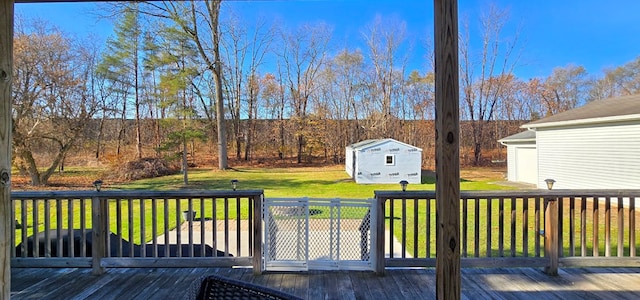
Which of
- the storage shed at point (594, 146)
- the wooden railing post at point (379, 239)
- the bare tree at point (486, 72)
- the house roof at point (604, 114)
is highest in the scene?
the bare tree at point (486, 72)

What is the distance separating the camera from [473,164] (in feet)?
29.3

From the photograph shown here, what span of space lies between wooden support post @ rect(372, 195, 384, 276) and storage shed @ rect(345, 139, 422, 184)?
7579mm

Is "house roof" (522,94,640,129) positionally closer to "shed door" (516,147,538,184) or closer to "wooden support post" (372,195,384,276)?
"shed door" (516,147,538,184)

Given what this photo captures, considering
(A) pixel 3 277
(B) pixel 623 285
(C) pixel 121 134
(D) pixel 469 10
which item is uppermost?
(D) pixel 469 10

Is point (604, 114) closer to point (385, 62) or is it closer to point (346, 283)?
point (385, 62)

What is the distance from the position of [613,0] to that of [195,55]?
11.7 metres

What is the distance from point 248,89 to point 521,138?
10.1 meters

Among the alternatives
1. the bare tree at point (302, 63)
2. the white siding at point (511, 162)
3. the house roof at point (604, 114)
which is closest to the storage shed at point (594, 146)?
the house roof at point (604, 114)

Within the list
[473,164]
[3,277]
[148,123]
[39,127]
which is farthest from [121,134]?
[473,164]

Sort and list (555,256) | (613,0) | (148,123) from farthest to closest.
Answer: (148,123) < (613,0) < (555,256)

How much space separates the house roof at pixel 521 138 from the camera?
8820 millimetres

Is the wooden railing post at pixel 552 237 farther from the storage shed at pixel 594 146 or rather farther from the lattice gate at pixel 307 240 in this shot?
the storage shed at pixel 594 146

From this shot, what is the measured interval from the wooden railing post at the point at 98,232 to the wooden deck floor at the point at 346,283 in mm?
101

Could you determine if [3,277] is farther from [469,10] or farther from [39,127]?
[469,10]
